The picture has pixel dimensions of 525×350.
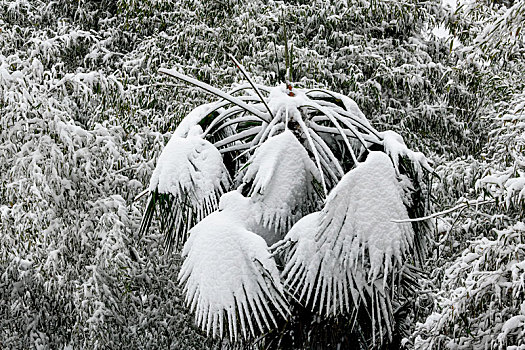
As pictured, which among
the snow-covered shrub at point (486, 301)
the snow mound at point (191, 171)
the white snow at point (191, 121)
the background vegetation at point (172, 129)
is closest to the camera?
the snow mound at point (191, 171)

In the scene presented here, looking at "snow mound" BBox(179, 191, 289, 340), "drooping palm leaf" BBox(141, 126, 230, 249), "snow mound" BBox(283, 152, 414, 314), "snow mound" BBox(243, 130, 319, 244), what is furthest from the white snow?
"snow mound" BBox(283, 152, 414, 314)

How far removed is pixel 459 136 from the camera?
22.4 ft

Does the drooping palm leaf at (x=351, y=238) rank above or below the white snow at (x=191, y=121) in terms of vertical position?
below

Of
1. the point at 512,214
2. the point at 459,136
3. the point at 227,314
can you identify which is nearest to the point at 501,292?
the point at 512,214

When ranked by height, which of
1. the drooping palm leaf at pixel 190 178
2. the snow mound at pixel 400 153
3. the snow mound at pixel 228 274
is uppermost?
Answer: the snow mound at pixel 400 153

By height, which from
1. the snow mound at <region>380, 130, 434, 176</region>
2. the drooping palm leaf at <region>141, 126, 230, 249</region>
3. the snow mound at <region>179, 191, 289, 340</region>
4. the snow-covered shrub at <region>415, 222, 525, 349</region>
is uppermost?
the snow mound at <region>380, 130, 434, 176</region>

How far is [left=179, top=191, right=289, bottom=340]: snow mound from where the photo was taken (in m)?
2.01

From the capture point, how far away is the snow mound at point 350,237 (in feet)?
6.66

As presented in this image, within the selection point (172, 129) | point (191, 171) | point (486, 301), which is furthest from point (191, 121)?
point (172, 129)

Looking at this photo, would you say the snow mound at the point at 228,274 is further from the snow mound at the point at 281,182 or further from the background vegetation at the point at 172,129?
the background vegetation at the point at 172,129

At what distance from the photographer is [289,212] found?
2.22m

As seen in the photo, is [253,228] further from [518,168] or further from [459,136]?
[459,136]

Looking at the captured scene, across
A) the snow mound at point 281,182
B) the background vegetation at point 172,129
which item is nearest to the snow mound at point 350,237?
the snow mound at point 281,182

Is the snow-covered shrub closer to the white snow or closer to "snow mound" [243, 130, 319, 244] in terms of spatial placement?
"snow mound" [243, 130, 319, 244]
